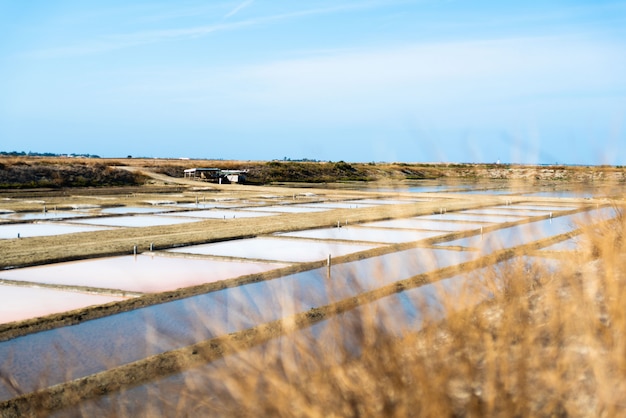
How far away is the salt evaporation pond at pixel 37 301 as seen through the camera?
679 cm

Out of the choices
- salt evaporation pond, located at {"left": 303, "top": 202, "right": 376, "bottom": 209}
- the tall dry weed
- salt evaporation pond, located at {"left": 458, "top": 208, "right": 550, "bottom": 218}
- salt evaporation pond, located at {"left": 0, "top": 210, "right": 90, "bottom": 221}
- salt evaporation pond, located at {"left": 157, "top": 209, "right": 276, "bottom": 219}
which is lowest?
salt evaporation pond, located at {"left": 0, "top": 210, "right": 90, "bottom": 221}

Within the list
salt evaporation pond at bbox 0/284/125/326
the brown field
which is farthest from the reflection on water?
the brown field

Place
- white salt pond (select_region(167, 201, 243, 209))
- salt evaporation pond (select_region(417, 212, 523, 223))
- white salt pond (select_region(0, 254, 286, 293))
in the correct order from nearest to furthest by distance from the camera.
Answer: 1. white salt pond (select_region(0, 254, 286, 293))
2. salt evaporation pond (select_region(417, 212, 523, 223))
3. white salt pond (select_region(167, 201, 243, 209))

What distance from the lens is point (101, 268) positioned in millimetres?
9445

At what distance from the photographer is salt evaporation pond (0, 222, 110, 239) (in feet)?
43.9

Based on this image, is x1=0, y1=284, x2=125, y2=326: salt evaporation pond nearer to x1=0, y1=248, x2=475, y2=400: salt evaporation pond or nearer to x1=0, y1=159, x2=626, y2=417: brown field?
x1=0, y1=248, x2=475, y2=400: salt evaporation pond

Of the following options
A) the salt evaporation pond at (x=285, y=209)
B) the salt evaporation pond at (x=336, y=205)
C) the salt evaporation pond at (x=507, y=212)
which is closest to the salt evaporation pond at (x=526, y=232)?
the salt evaporation pond at (x=507, y=212)

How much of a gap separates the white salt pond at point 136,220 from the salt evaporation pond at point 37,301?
7548 mm

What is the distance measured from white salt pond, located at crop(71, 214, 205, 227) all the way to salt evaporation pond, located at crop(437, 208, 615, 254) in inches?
285

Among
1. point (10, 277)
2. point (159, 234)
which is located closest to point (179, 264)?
point (10, 277)

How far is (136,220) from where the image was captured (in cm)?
1672

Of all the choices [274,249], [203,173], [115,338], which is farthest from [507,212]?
[203,173]

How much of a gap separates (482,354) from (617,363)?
0.41 m

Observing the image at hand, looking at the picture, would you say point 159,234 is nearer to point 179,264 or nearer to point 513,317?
point 179,264
